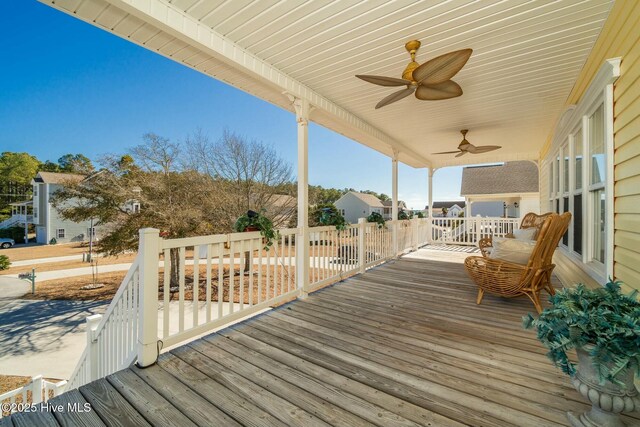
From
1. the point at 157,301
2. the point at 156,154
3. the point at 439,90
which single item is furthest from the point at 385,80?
the point at 156,154

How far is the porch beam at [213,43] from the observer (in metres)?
2.06

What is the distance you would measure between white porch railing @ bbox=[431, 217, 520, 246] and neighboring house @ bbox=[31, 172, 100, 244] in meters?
21.9

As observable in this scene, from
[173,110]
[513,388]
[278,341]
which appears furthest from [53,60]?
[513,388]

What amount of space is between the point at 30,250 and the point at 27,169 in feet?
26.8

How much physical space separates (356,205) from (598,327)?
97.8 ft

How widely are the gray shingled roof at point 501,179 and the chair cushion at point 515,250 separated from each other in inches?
457

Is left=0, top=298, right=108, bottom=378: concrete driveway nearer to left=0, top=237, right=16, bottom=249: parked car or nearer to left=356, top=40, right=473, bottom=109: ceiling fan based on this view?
left=356, top=40, right=473, bottom=109: ceiling fan

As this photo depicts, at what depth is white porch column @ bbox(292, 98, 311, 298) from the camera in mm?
3678

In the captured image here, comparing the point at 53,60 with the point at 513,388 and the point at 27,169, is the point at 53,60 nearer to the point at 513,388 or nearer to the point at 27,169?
the point at 27,169

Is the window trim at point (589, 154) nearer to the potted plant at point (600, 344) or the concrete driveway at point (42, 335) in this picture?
the potted plant at point (600, 344)

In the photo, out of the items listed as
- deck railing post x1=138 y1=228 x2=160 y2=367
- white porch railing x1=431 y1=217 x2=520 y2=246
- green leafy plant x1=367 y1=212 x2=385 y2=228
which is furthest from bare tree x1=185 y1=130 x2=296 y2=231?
deck railing post x1=138 y1=228 x2=160 y2=367

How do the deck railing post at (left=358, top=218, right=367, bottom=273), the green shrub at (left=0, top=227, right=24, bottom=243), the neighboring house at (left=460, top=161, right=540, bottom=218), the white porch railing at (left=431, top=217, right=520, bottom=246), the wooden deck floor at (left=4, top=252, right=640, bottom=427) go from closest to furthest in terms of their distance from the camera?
the wooden deck floor at (left=4, top=252, right=640, bottom=427) → the deck railing post at (left=358, top=218, right=367, bottom=273) → the white porch railing at (left=431, top=217, right=520, bottom=246) → the neighboring house at (left=460, top=161, right=540, bottom=218) → the green shrub at (left=0, top=227, right=24, bottom=243)

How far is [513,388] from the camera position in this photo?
5.69 ft

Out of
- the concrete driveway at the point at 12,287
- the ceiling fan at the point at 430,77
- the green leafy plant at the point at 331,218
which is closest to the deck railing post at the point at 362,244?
the green leafy plant at the point at 331,218
